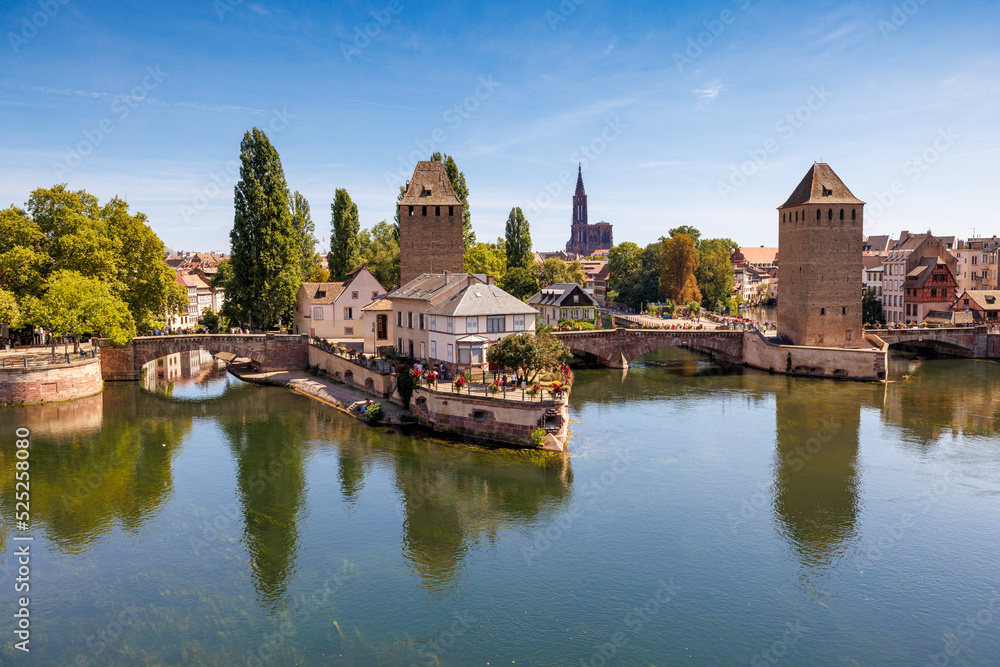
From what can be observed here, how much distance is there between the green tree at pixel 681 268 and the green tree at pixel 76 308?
65.1m

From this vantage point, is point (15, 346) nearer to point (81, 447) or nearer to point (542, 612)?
point (81, 447)

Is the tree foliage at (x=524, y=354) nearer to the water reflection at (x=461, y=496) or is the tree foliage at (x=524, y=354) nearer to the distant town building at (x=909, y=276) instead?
the water reflection at (x=461, y=496)

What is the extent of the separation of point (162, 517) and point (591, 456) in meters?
18.3

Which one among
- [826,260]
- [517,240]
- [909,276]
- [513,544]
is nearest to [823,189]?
[826,260]

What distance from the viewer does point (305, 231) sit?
287 feet

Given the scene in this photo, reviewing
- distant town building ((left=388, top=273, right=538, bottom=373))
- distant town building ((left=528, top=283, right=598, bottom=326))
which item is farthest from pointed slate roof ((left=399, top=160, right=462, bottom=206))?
distant town building ((left=528, top=283, right=598, bottom=326))

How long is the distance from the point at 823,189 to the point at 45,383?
58.6 m

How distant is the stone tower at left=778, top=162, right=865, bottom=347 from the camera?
5819cm

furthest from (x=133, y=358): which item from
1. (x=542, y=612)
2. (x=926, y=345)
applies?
(x=926, y=345)

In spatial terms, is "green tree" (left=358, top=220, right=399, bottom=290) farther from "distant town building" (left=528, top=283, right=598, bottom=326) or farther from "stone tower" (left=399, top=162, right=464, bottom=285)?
"distant town building" (left=528, top=283, right=598, bottom=326)

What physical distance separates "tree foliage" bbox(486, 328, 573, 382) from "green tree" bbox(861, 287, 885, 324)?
58.8 metres

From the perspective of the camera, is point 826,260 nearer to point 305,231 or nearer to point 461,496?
point 461,496

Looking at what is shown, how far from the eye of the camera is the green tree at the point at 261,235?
57875 millimetres

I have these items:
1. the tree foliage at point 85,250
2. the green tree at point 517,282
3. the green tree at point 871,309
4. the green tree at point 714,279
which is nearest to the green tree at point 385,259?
the green tree at point 517,282
